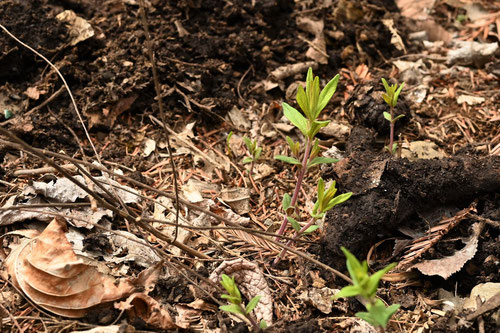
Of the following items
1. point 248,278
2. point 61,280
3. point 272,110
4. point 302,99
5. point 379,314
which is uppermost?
point 302,99

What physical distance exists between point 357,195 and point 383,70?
5.23 ft

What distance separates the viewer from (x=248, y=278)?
2355mm

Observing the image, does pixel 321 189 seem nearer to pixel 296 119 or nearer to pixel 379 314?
pixel 296 119

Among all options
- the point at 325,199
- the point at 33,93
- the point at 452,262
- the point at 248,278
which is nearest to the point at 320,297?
the point at 248,278

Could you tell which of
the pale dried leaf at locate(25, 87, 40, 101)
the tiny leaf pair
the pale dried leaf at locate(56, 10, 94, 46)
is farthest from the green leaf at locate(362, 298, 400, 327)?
the pale dried leaf at locate(56, 10, 94, 46)

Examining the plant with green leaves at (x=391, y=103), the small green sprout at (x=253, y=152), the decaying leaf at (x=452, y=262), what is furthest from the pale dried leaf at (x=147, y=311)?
the plant with green leaves at (x=391, y=103)

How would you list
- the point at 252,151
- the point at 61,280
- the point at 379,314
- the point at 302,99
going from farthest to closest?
the point at 252,151 → the point at 302,99 → the point at 61,280 → the point at 379,314

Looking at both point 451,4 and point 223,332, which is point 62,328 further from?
point 451,4

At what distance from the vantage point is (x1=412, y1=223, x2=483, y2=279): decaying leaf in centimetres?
227

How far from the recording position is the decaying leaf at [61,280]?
82.6 inches

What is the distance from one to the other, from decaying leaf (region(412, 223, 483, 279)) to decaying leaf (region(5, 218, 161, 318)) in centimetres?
136

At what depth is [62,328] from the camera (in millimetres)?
2037

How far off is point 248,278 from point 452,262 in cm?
99

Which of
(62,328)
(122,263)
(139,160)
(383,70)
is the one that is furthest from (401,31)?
(62,328)
